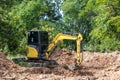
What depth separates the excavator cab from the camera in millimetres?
21819

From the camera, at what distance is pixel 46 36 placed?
889 inches

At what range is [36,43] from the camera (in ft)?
72.6

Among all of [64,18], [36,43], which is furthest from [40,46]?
[64,18]

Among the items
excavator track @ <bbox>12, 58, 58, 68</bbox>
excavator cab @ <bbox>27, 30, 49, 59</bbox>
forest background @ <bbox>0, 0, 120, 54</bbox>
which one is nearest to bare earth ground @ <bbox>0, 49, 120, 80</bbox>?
excavator track @ <bbox>12, 58, 58, 68</bbox>

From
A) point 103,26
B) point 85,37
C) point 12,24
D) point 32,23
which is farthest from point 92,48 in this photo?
point 12,24

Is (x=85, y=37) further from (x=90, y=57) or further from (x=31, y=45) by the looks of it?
(x=31, y=45)

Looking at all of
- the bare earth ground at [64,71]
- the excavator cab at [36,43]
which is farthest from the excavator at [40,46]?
the bare earth ground at [64,71]

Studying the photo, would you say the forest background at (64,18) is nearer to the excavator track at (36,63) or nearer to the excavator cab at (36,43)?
the excavator cab at (36,43)

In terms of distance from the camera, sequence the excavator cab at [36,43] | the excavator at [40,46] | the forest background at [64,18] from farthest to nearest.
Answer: the forest background at [64,18] < the excavator cab at [36,43] < the excavator at [40,46]

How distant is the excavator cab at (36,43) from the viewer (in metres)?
21.8

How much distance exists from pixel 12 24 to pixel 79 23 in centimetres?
2651

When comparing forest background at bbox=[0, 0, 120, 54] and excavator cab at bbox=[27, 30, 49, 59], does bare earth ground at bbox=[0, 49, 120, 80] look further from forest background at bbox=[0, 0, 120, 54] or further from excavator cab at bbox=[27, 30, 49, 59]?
forest background at bbox=[0, 0, 120, 54]

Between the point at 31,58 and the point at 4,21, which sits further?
the point at 31,58

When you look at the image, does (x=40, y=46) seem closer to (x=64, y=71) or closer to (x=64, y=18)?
(x=64, y=71)
